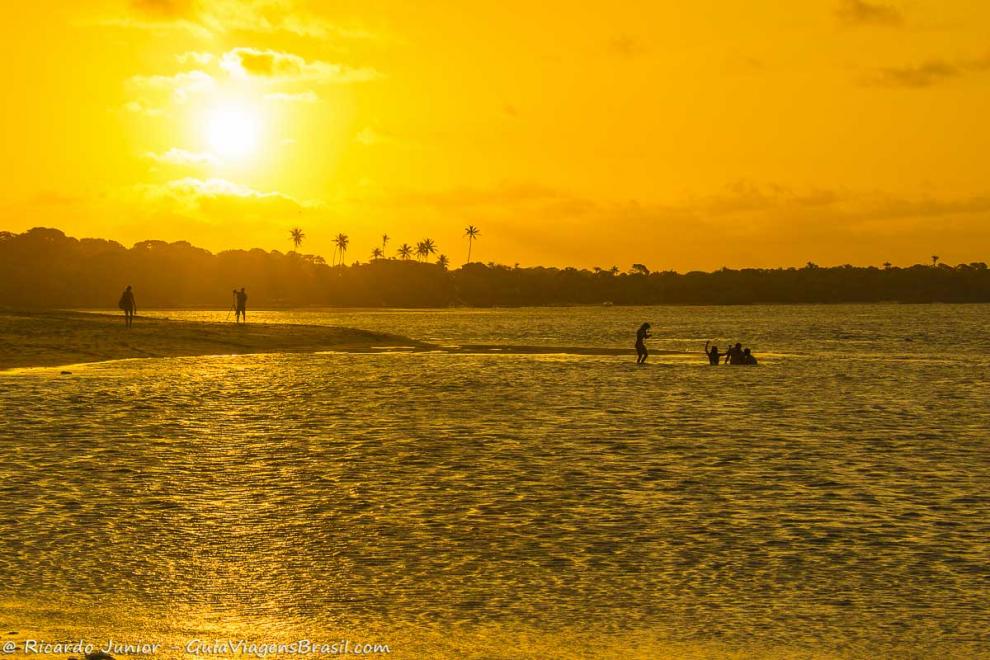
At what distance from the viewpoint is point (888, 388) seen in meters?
41.6

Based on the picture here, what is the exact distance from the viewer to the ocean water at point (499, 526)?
10.3m

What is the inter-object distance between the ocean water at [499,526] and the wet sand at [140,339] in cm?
1775

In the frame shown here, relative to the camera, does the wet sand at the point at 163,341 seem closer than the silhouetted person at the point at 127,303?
Yes

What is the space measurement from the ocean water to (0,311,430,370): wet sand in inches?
699

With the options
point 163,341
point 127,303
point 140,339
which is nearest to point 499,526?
point 163,341

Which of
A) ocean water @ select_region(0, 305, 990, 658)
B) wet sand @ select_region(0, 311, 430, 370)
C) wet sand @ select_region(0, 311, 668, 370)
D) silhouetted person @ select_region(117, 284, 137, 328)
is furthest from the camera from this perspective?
silhouetted person @ select_region(117, 284, 137, 328)

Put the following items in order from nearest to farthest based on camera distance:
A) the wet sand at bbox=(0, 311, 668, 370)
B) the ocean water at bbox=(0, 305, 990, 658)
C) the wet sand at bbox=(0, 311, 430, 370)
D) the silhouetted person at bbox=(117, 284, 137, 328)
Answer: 1. the ocean water at bbox=(0, 305, 990, 658)
2. the wet sand at bbox=(0, 311, 430, 370)
3. the wet sand at bbox=(0, 311, 668, 370)
4. the silhouetted person at bbox=(117, 284, 137, 328)

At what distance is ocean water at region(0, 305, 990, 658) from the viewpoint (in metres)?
10.3

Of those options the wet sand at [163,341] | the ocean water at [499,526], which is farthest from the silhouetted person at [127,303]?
the ocean water at [499,526]

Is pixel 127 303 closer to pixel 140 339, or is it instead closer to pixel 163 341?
pixel 140 339

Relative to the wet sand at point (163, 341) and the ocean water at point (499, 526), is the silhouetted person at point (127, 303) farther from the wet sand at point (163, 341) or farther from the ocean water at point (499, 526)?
the ocean water at point (499, 526)

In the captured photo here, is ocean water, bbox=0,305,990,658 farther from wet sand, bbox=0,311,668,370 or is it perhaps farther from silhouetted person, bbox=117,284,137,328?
silhouetted person, bbox=117,284,137,328

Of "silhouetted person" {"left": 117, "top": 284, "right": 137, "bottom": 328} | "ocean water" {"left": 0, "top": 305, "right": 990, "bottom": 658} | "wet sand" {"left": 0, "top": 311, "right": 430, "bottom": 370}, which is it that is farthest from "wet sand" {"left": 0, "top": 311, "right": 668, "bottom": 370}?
"ocean water" {"left": 0, "top": 305, "right": 990, "bottom": 658}

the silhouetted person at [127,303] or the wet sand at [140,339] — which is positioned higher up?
the silhouetted person at [127,303]
